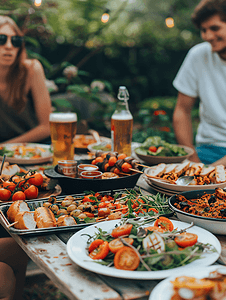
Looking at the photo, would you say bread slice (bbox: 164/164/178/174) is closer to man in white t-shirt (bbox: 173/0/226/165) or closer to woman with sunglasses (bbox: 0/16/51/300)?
man in white t-shirt (bbox: 173/0/226/165)

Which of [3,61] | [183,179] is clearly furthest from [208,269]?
[3,61]

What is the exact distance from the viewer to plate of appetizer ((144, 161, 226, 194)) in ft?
4.56

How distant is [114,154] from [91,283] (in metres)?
0.93

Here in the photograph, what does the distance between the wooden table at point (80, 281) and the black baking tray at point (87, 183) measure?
0.44 meters

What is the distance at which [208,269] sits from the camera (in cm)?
71

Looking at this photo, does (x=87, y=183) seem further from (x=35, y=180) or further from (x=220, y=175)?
(x=220, y=175)

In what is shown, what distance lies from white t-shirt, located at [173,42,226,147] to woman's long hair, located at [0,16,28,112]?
150 cm

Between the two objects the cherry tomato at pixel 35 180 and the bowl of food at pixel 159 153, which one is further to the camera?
the bowl of food at pixel 159 153

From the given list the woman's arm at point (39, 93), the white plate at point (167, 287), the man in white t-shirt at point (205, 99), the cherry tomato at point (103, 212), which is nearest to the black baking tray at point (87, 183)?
the cherry tomato at point (103, 212)

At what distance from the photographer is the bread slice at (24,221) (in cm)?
100

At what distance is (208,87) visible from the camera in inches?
114

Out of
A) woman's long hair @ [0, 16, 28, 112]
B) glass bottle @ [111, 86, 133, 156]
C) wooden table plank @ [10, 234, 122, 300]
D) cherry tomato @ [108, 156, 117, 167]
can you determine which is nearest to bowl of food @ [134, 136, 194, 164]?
glass bottle @ [111, 86, 133, 156]

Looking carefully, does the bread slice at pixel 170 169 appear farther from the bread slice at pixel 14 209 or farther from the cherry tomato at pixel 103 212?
the bread slice at pixel 14 209

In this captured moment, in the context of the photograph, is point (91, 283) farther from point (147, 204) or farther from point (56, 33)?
point (56, 33)
